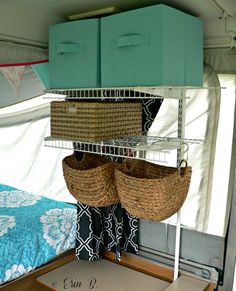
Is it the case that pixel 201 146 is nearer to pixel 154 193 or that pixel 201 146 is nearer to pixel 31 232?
pixel 154 193

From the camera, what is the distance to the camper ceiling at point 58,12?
1.43 m

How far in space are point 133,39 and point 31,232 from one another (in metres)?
1.22

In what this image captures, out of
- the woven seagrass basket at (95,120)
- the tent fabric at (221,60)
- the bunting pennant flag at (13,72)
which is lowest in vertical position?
the woven seagrass basket at (95,120)

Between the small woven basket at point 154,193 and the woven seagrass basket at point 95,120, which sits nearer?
the small woven basket at point 154,193

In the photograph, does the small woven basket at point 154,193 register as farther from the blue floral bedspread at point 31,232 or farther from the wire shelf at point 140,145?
the blue floral bedspread at point 31,232

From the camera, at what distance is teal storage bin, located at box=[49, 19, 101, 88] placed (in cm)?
146

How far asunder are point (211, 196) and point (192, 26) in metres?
0.83

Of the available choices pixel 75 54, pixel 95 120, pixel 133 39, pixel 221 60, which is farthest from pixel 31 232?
pixel 221 60

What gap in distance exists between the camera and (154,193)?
51.9 inches

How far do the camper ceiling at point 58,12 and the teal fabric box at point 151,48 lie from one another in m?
0.09

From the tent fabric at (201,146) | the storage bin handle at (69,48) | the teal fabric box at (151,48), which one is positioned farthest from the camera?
the tent fabric at (201,146)

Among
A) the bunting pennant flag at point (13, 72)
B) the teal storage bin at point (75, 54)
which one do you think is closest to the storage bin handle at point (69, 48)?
the teal storage bin at point (75, 54)

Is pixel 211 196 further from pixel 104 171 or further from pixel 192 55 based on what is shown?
pixel 192 55

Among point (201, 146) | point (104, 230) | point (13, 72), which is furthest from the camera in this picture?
point (104, 230)
